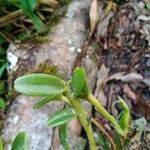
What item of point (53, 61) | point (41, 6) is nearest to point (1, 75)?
point (53, 61)

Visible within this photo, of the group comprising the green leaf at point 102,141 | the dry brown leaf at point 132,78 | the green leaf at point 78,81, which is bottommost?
the dry brown leaf at point 132,78

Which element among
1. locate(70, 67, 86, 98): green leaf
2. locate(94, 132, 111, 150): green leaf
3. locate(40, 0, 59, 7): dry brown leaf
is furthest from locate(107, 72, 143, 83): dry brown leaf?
locate(70, 67, 86, 98): green leaf

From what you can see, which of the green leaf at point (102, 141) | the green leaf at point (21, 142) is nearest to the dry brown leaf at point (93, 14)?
the green leaf at point (102, 141)

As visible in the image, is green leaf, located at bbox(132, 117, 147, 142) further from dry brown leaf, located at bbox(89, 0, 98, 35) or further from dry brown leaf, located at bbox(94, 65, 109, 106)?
dry brown leaf, located at bbox(89, 0, 98, 35)

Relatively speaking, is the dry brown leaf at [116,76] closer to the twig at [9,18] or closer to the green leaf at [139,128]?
the green leaf at [139,128]

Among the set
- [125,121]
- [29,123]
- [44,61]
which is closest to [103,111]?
[125,121]

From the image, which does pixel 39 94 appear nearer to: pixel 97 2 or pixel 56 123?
pixel 56 123

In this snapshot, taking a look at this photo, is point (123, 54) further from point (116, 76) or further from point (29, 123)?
point (29, 123)
